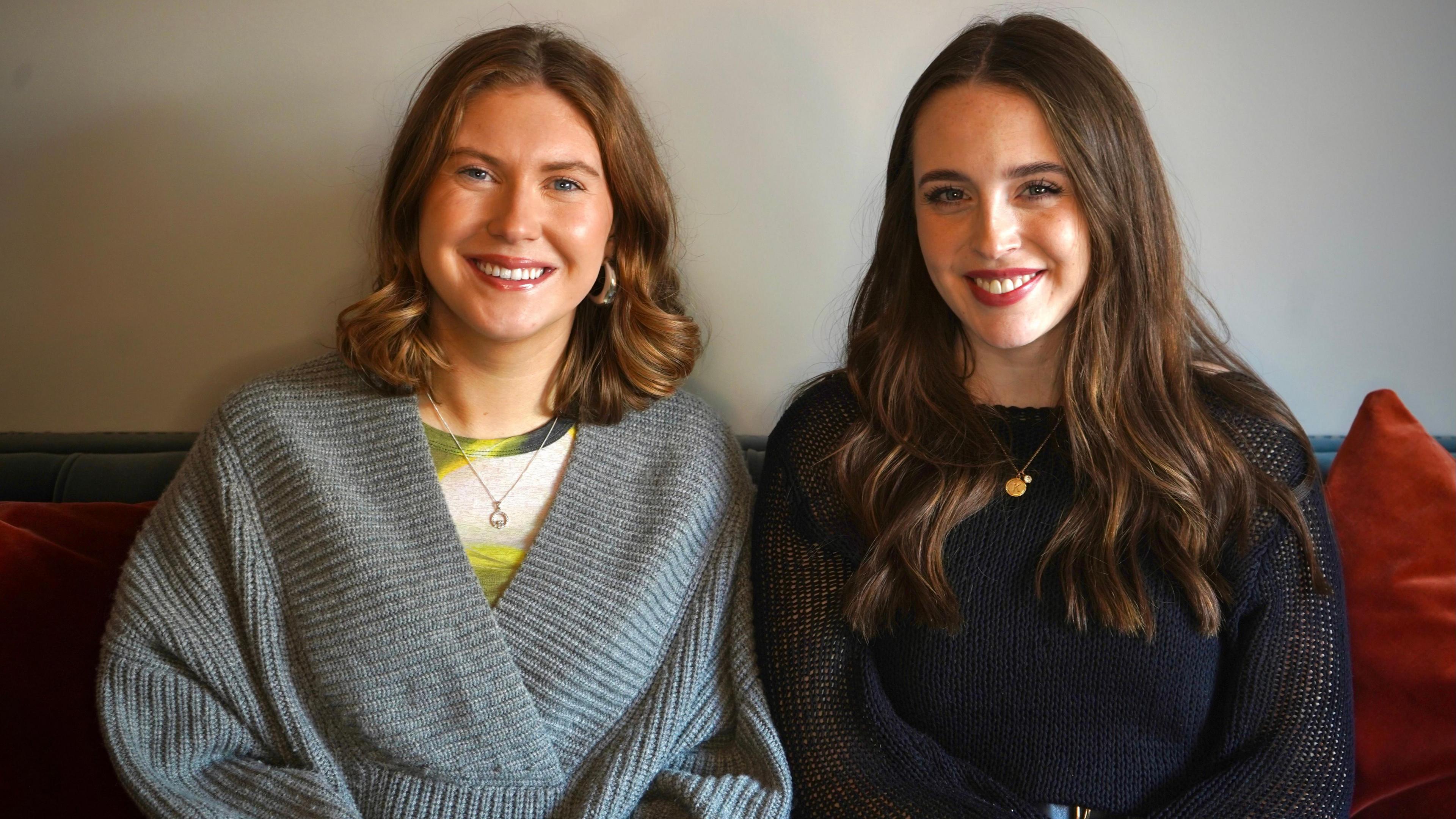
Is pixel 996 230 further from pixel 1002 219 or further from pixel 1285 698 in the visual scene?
pixel 1285 698

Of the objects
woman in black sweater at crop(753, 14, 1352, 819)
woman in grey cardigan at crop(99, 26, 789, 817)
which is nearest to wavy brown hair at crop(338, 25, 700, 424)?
woman in grey cardigan at crop(99, 26, 789, 817)

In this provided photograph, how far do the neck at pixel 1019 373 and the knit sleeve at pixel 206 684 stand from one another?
99 centimetres

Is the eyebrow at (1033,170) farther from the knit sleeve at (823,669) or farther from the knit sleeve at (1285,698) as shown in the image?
the knit sleeve at (1285,698)

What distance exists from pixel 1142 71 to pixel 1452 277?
24.6 inches

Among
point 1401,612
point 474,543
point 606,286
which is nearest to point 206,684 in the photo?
point 474,543

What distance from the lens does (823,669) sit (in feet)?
4.37

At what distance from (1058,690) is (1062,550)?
0.18 m

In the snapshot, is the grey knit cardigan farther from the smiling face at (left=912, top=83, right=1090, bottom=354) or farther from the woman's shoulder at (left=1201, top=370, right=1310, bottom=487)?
the woman's shoulder at (left=1201, top=370, right=1310, bottom=487)

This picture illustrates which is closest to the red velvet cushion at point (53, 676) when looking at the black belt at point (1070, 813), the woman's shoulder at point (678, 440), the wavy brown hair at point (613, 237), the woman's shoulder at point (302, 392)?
the woman's shoulder at point (302, 392)

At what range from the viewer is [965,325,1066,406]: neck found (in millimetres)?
1424

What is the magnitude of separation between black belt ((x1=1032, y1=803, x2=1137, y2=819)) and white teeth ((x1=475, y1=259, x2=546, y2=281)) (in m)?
0.94

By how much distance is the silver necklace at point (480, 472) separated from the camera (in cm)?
142

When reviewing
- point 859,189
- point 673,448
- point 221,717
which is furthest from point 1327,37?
point 221,717

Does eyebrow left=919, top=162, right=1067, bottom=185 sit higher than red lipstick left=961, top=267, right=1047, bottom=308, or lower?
higher
